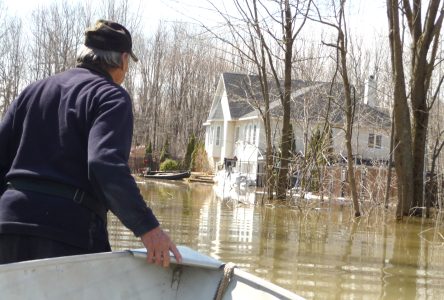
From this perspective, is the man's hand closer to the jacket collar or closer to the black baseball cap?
the jacket collar

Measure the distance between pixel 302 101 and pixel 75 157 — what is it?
1271 inches

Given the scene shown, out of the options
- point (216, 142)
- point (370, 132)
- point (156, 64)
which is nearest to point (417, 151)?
point (370, 132)

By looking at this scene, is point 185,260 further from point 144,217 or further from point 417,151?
point 417,151

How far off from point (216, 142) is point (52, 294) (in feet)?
168

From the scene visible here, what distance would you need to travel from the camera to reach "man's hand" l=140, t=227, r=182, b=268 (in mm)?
3235

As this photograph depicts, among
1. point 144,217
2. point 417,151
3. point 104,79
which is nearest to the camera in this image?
point 144,217

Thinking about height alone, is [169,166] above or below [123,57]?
below

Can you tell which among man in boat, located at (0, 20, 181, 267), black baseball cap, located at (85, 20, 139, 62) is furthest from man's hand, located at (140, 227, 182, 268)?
black baseball cap, located at (85, 20, 139, 62)

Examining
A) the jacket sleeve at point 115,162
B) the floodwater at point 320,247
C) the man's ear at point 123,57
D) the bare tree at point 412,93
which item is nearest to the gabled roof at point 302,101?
the bare tree at point 412,93

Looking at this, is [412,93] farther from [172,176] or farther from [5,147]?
[172,176]

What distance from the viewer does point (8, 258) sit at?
3373mm

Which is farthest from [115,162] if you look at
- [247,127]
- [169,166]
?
[169,166]

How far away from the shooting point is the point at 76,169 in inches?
129

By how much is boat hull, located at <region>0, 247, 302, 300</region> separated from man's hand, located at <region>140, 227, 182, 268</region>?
36 centimetres
